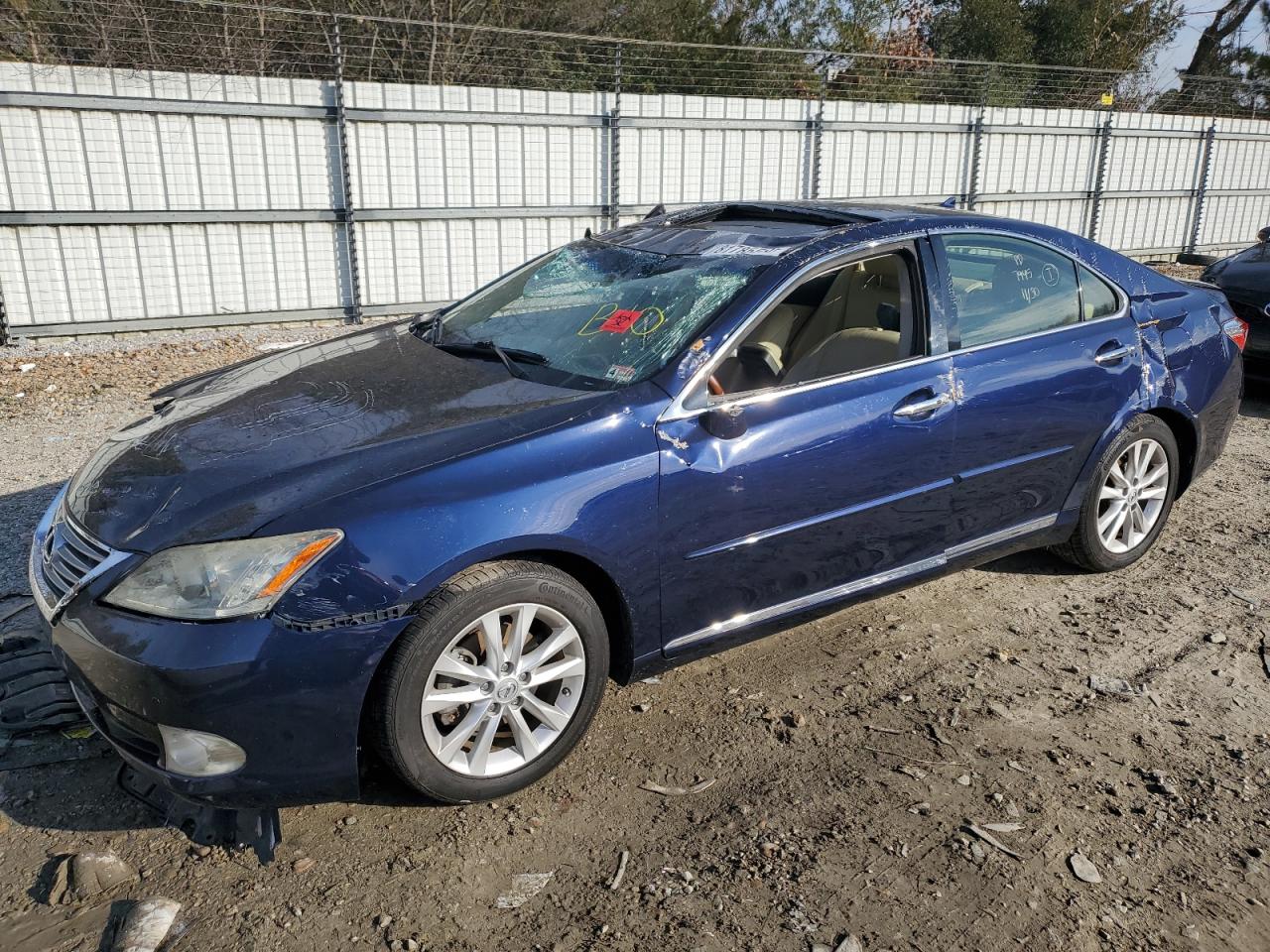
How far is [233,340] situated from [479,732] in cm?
746

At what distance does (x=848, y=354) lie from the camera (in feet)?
12.0

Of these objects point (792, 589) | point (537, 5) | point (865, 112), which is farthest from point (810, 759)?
point (537, 5)

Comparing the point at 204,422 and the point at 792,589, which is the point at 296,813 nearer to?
the point at 204,422

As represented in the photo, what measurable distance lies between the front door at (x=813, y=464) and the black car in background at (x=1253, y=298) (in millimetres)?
4930

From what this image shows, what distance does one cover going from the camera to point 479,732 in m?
2.91

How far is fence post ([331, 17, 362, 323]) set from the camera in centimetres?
945

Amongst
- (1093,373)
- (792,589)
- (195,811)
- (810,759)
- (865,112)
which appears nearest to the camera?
(195,811)

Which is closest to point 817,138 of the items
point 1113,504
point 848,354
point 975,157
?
point 975,157

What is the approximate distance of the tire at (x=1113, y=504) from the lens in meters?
4.31

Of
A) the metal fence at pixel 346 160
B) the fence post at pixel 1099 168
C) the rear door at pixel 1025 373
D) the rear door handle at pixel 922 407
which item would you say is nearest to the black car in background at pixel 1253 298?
the rear door at pixel 1025 373

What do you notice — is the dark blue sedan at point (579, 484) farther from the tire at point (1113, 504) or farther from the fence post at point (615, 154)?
the fence post at point (615, 154)

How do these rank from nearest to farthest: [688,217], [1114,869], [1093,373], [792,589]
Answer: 1. [1114,869]
2. [792,589]
3. [1093,373]
4. [688,217]

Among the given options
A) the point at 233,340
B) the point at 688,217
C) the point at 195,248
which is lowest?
the point at 233,340

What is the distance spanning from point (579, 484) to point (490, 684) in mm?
619
